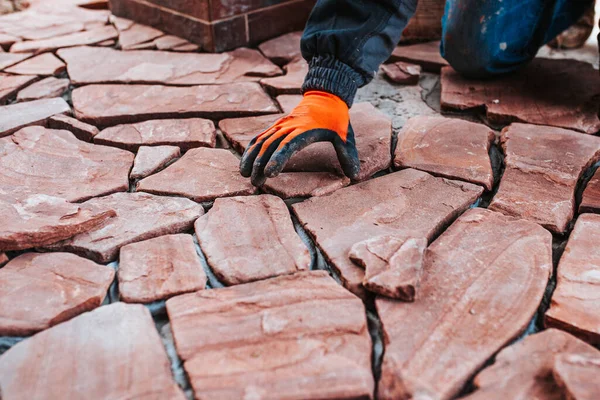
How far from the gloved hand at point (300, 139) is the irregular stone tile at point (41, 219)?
478 mm

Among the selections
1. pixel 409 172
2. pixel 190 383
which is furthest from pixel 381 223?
pixel 190 383

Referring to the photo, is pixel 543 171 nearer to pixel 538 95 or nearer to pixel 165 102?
pixel 538 95

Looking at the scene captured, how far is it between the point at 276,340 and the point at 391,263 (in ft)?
1.20

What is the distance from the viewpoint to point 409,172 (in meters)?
1.81

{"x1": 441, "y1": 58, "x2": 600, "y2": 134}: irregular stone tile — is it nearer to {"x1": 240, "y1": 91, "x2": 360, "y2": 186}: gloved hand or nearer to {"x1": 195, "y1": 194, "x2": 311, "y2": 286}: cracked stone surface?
{"x1": 240, "y1": 91, "x2": 360, "y2": 186}: gloved hand

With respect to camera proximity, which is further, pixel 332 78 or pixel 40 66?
pixel 40 66

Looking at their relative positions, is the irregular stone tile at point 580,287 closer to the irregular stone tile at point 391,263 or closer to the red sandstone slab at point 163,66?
the irregular stone tile at point 391,263

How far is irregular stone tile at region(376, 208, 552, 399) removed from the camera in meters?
1.09

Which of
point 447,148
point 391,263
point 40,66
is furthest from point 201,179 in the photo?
point 40,66

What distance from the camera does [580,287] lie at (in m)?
1.33

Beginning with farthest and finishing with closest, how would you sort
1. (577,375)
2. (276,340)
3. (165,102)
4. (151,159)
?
(165,102) → (151,159) → (276,340) → (577,375)

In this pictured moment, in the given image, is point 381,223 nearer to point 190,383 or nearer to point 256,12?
point 190,383

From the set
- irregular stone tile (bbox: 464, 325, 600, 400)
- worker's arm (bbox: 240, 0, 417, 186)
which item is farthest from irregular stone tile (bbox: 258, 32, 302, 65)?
irregular stone tile (bbox: 464, 325, 600, 400)

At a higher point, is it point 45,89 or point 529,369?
point 45,89
